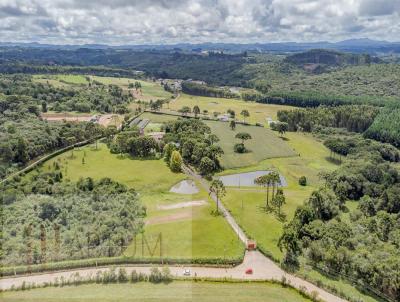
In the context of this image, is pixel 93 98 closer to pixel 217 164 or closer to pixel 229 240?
pixel 217 164

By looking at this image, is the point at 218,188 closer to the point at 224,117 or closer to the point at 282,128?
the point at 282,128

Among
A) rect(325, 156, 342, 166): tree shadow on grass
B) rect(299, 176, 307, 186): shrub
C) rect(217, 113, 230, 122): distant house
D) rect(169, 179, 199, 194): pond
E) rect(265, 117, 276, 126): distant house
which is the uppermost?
rect(169, 179, 199, 194): pond

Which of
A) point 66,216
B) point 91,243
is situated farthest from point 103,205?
point 91,243

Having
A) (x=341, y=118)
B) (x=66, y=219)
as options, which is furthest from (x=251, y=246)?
(x=341, y=118)

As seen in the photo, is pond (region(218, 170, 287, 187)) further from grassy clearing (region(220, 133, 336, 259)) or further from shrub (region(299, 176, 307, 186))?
shrub (region(299, 176, 307, 186))

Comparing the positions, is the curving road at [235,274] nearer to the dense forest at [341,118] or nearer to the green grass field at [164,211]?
the green grass field at [164,211]

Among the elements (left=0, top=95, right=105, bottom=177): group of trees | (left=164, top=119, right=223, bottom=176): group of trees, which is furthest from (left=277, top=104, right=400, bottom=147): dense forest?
(left=0, top=95, right=105, bottom=177): group of trees
